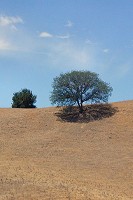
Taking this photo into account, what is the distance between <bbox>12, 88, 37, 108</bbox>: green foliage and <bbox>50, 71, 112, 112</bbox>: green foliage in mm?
12871

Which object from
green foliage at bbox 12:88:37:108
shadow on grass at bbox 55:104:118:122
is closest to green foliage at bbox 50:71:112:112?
shadow on grass at bbox 55:104:118:122

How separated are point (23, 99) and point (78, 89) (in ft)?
50.4

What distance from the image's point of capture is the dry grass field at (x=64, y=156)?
17.8m

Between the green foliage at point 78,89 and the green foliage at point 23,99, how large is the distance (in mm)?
12871

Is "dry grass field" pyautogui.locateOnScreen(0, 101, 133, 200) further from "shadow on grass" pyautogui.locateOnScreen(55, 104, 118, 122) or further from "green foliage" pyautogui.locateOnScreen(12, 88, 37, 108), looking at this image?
"green foliage" pyautogui.locateOnScreen(12, 88, 37, 108)

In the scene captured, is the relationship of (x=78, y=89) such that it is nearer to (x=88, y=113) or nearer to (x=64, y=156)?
(x=88, y=113)

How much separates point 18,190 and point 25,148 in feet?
49.7

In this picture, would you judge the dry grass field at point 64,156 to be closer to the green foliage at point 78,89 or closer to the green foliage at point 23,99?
the green foliage at point 78,89

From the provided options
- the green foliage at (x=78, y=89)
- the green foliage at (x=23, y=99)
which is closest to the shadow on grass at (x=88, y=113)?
the green foliage at (x=78, y=89)

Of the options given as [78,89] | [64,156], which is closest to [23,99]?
[78,89]

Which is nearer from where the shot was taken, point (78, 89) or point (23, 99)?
point (78, 89)

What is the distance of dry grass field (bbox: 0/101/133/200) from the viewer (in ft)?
58.5

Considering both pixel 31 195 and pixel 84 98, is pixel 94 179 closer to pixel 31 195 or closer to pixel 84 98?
pixel 31 195

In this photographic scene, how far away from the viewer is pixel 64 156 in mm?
29609
